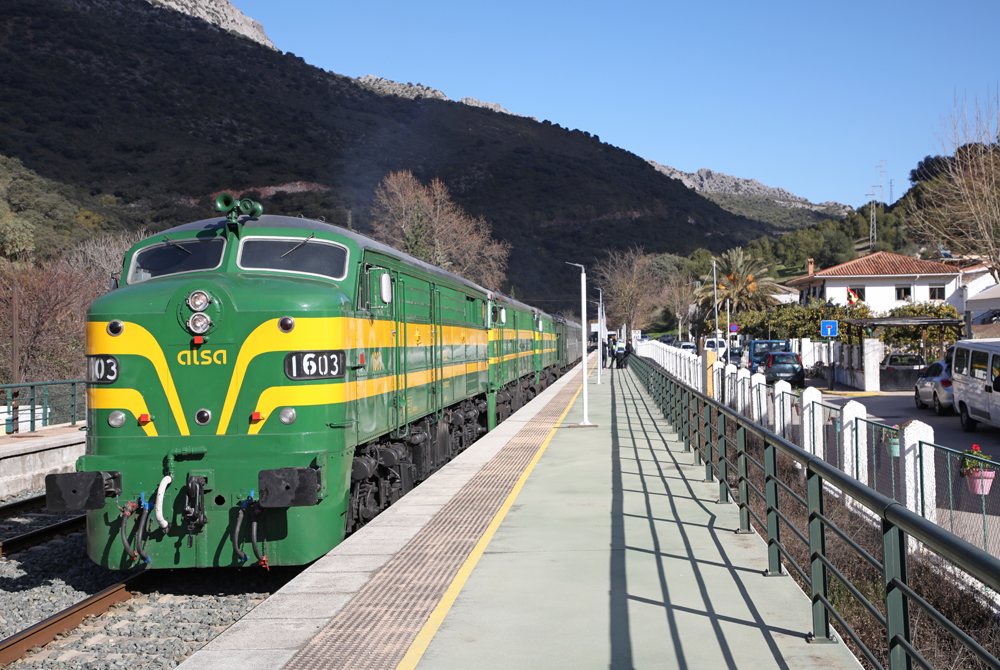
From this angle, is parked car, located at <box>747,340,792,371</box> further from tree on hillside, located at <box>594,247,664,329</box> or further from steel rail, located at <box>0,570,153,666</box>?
tree on hillside, located at <box>594,247,664,329</box>

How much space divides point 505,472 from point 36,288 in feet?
80.6

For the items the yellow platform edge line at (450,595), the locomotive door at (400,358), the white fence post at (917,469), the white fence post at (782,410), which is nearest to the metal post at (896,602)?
the yellow platform edge line at (450,595)

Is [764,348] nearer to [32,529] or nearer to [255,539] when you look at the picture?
[32,529]

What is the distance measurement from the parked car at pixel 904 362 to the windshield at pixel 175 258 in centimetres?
3057

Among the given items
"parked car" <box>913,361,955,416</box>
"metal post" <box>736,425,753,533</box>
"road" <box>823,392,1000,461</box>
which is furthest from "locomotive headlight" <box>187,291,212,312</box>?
"parked car" <box>913,361,955,416</box>

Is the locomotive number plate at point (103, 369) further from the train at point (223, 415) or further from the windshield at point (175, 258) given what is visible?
the windshield at point (175, 258)

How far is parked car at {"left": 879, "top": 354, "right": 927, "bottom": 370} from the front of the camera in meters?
33.7

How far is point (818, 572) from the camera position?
5.25 meters

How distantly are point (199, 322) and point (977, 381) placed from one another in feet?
55.2

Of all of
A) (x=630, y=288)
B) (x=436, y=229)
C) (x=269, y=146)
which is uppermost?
(x=269, y=146)

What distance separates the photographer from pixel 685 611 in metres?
5.92

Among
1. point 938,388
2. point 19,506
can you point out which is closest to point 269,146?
point 938,388

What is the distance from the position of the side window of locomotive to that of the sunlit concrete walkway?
10.6 ft

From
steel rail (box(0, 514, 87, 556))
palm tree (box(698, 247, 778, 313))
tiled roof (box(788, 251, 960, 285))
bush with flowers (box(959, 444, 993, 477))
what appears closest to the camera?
bush with flowers (box(959, 444, 993, 477))
